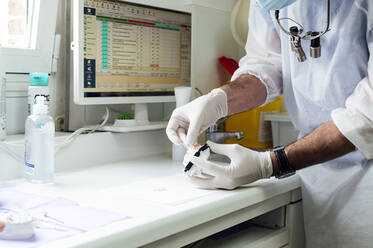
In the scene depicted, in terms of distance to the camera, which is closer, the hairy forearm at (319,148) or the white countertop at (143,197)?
the white countertop at (143,197)

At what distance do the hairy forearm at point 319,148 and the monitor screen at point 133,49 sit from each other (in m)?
0.67

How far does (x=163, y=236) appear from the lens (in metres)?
1.00

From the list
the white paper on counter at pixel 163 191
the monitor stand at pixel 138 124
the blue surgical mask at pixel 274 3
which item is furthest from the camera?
the monitor stand at pixel 138 124

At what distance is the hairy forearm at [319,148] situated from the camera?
130cm

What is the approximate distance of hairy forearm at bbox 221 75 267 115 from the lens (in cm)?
160

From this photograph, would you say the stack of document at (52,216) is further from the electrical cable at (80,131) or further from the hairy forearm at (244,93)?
the hairy forearm at (244,93)

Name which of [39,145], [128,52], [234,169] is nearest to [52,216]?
[39,145]

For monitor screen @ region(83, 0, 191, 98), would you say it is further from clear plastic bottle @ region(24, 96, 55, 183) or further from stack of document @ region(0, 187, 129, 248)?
stack of document @ region(0, 187, 129, 248)

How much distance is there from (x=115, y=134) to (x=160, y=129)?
247 millimetres

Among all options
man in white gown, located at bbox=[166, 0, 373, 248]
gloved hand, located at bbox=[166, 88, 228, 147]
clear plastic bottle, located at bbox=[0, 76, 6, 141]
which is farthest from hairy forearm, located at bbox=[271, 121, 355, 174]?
clear plastic bottle, located at bbox=[0, 76, 6, 141]

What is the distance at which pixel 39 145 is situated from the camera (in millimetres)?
1330

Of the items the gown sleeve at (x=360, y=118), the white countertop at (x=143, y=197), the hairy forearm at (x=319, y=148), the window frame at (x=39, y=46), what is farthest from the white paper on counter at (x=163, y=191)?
the window frame at (x=39, y=46)

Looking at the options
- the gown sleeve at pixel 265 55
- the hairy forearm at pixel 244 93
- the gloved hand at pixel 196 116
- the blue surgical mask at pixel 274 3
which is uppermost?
the blue surgical mask at pixel 274 3

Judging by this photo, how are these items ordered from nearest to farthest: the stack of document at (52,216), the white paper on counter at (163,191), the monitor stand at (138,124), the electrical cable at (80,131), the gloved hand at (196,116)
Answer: the stack of document at (52,216)
the white paper on counter at (163,191)
the gloved hand at (196,116)
the electrical cable at (80,131)
the monitor stand at (138,124)
